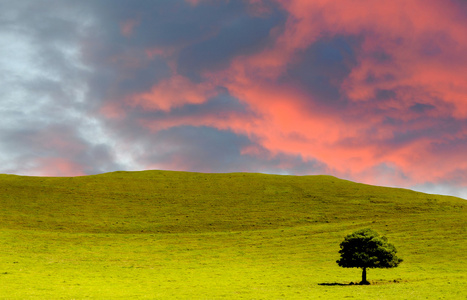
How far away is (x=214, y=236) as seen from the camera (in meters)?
66.2

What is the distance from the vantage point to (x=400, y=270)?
4666 centimetres

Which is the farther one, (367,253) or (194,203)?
(194,203)

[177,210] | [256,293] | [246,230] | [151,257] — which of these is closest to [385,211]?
[246,230]

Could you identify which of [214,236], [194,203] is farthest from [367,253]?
[194,203]

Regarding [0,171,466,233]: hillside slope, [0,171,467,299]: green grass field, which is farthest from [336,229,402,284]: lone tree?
[0,171,466,233]: hillside slope

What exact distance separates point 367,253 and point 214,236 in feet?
101

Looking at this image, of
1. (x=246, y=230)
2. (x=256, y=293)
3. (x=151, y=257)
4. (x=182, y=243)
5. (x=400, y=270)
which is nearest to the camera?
(x=256, y=293)

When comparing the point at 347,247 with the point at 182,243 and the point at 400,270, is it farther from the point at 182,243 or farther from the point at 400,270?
the point at 182,243

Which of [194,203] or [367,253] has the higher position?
[194,203]

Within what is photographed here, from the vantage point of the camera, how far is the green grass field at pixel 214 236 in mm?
37094

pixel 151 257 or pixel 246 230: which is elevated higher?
pixel 246 230

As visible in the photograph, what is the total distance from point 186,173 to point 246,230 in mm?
44424

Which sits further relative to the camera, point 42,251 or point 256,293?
point 42,251

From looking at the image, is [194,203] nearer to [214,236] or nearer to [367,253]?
[214,236]
